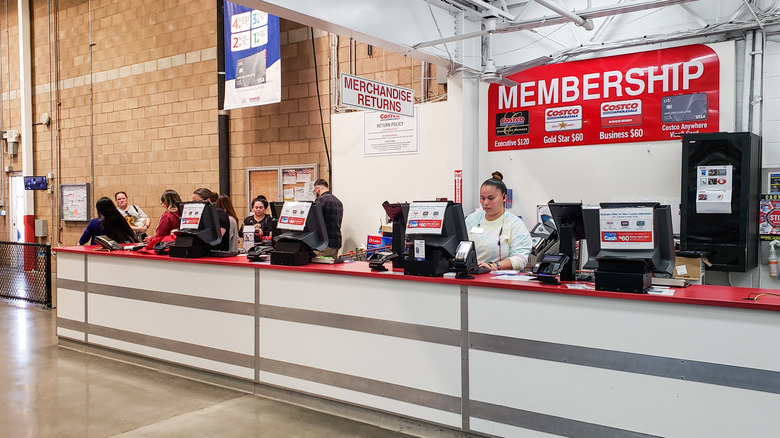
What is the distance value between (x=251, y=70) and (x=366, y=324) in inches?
195

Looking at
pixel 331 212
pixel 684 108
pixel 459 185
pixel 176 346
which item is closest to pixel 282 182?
pixel 331 212

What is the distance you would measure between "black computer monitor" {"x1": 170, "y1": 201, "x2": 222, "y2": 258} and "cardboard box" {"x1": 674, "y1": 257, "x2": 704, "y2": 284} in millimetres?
3648

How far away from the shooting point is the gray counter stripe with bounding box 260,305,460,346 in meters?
3.46

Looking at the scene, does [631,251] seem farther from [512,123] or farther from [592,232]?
[512,123]

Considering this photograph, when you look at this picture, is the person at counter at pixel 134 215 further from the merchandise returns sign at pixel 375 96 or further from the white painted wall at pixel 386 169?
the merchandise returns sign at pixel 375 96

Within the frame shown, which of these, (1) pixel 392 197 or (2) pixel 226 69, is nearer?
(1) pixel 392 197

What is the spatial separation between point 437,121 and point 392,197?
40.5 inches

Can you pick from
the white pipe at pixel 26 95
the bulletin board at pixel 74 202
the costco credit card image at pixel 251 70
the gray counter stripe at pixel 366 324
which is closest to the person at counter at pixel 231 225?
the gray counter stripe at pixel 366 324

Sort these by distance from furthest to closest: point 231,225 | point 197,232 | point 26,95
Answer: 1. point 26,95
2. point 231,225
3. point 197,232

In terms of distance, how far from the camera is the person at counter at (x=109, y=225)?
6426 mm

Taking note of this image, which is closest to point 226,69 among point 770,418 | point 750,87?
point 750,87

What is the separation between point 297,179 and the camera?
8102 millimetres

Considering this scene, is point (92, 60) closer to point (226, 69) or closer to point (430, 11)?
point (226, 69)

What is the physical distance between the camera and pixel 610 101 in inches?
225
